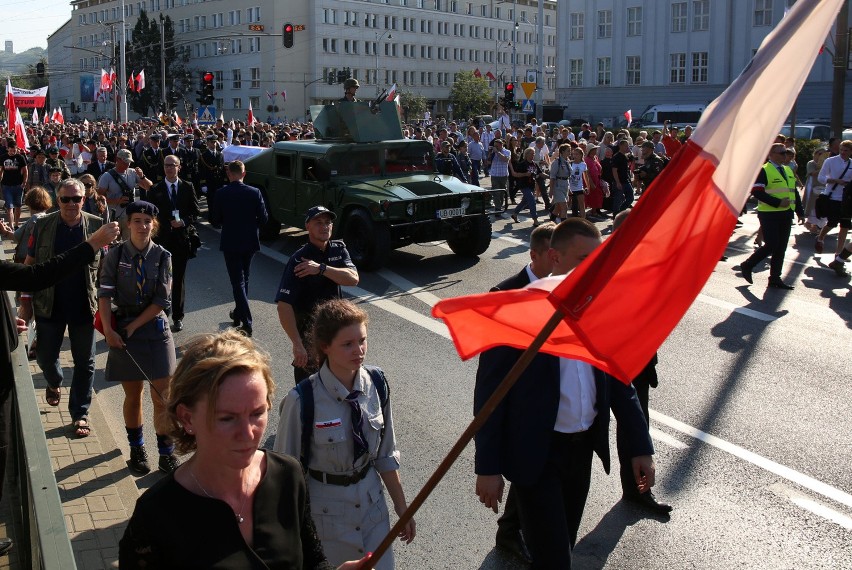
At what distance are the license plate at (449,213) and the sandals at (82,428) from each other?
7.94 m

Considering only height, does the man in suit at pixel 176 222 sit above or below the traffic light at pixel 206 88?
below

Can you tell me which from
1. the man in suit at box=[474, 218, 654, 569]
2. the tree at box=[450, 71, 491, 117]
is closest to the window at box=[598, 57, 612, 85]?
the tree at box=[450, 71, 491, 117]

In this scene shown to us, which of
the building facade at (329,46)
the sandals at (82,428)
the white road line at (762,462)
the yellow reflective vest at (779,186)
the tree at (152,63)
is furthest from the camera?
the tree at (152,63)

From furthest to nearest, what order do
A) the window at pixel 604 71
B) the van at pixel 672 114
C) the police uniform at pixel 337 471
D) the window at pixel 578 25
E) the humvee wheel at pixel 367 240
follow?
the window at pixel 578 25 < the window at pixel 604 71 < the van at pixel 672 114 < the humvee wheel at pixel 367 240 < the police uniform at pixel 337 471

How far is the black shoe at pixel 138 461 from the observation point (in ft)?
20.8

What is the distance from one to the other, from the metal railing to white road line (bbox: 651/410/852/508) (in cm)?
467

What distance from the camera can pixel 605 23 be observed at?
68.1m

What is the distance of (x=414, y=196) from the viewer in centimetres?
1402

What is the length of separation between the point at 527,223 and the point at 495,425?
15487 mm

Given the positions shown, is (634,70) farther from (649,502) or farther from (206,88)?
(649,502)

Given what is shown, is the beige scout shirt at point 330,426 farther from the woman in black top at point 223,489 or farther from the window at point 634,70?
the window at point 634,70

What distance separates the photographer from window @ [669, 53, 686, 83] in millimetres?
64812

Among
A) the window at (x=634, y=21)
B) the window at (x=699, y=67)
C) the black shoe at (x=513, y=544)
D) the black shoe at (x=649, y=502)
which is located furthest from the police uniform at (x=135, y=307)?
the window at (x=634, y=21)

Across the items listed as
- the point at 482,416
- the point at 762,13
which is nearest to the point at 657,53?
the point at 762,13
